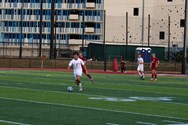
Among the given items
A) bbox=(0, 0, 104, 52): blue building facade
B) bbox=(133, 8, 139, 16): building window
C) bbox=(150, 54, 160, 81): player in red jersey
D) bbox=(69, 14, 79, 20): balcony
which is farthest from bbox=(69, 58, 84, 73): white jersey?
bbox=(69, 14, 79, 20): balcony

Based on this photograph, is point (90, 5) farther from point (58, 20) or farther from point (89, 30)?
point (58, 20)

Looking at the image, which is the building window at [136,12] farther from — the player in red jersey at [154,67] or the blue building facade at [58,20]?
the player in red jersey at [154,67]

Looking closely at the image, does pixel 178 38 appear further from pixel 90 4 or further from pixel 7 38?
pixel 7 38

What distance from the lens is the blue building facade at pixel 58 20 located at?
96.9m

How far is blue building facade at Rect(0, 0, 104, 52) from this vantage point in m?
96.9

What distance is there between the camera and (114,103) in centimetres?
1769

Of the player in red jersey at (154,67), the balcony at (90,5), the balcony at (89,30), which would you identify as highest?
the balcony at (90,5)

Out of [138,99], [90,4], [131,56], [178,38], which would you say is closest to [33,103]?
[138,99]

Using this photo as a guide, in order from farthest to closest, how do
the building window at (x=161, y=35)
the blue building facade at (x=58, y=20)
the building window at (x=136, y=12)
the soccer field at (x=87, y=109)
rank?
the blue building facade at (x=58, y=20), the building window at (x=136, y=12), the building window at (x=161, y=35), the soccer field at (x=87, y=109)

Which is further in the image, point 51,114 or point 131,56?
point 131,56

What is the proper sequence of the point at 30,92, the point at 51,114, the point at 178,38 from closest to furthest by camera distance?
the point at 51,114 < the point at 30,92 < the point at 178,38

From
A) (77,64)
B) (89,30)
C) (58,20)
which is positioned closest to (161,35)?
(89,30)

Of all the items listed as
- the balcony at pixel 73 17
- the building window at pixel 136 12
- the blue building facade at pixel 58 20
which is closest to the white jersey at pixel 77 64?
the building window at pixel 136 12

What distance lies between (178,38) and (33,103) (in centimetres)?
7355
